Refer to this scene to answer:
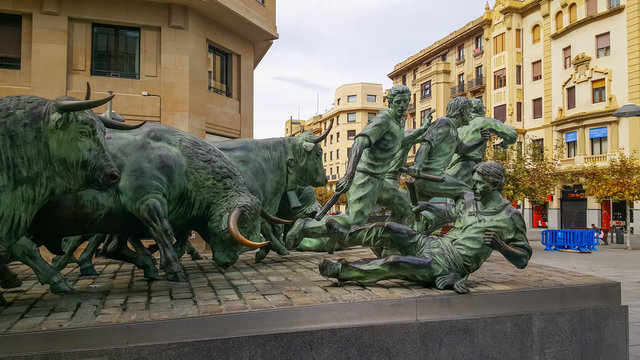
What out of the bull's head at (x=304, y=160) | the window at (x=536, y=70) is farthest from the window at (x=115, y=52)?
the window at (x=536, y=70)

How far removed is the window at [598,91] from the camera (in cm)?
2972

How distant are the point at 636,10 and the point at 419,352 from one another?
104 ft

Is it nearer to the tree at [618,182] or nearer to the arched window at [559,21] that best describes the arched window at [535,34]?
the arched window at [559,21]

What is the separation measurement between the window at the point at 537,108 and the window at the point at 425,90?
37.5 ft

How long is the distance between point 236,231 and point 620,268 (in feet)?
42.6

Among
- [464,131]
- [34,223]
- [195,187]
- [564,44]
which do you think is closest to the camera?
[34,223]

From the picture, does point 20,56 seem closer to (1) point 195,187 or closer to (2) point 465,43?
(1) point 195,187

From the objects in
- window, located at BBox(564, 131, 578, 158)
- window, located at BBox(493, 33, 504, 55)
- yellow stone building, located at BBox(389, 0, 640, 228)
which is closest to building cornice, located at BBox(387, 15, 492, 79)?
yellow stone building, located at BBox(389, 0, 640, 228)

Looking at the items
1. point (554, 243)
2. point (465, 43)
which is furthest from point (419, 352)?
point (465, 43)

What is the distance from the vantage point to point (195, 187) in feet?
15.8

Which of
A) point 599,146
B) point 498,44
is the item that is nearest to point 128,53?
point 599,146

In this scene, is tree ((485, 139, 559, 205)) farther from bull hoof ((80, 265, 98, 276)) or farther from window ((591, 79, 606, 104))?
bull hoof ((80, 265, 98, 276))

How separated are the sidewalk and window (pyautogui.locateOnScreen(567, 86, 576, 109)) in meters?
14.0

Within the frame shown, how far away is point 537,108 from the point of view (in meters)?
35.1
